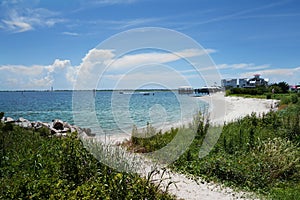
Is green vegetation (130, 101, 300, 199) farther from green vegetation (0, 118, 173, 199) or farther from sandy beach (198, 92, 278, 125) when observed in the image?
sandy beach (198, 92, 278, 125)

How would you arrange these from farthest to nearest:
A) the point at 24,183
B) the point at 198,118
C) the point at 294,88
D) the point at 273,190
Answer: the point at 294,88 → the point at 198,118 → the point at 273,190 → the point at 24,183

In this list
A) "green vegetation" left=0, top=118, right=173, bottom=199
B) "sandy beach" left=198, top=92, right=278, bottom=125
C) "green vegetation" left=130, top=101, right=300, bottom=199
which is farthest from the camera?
"sandy beach" left=198, top=92, right=278, bottom=125

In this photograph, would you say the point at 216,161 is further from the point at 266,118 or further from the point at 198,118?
the point at 266,118

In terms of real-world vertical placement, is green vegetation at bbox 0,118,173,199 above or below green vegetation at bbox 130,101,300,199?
above

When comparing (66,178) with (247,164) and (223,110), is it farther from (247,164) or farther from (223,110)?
(223,110)

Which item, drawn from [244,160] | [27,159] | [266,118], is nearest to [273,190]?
[244,160]

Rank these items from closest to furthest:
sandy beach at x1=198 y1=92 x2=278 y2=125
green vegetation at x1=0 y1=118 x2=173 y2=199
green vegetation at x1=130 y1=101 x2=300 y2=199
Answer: green vegetation at x1=0 y1=118 x2=173 y2=199 < green vegetation at x1=130 y1=101 x2=300 y2=199 < sandy beach at x1=198 y1=92 x2=278 y2=125

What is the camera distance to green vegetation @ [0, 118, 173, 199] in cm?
386

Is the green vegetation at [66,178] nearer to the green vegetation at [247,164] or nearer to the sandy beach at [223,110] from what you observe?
the green vegetation at [247,164]

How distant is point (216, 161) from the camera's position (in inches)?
272

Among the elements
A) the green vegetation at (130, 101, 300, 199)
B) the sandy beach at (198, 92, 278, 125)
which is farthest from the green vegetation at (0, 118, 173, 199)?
the sandy beach at (198, 92, 278, 125)

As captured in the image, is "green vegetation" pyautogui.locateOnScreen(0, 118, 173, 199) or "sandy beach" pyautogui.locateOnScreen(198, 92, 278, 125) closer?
"green vegetation" pyautogui.locateOnScreen(0, 118, 173, 199)

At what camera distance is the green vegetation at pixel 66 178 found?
3863 mm

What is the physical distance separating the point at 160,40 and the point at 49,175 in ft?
13.8
